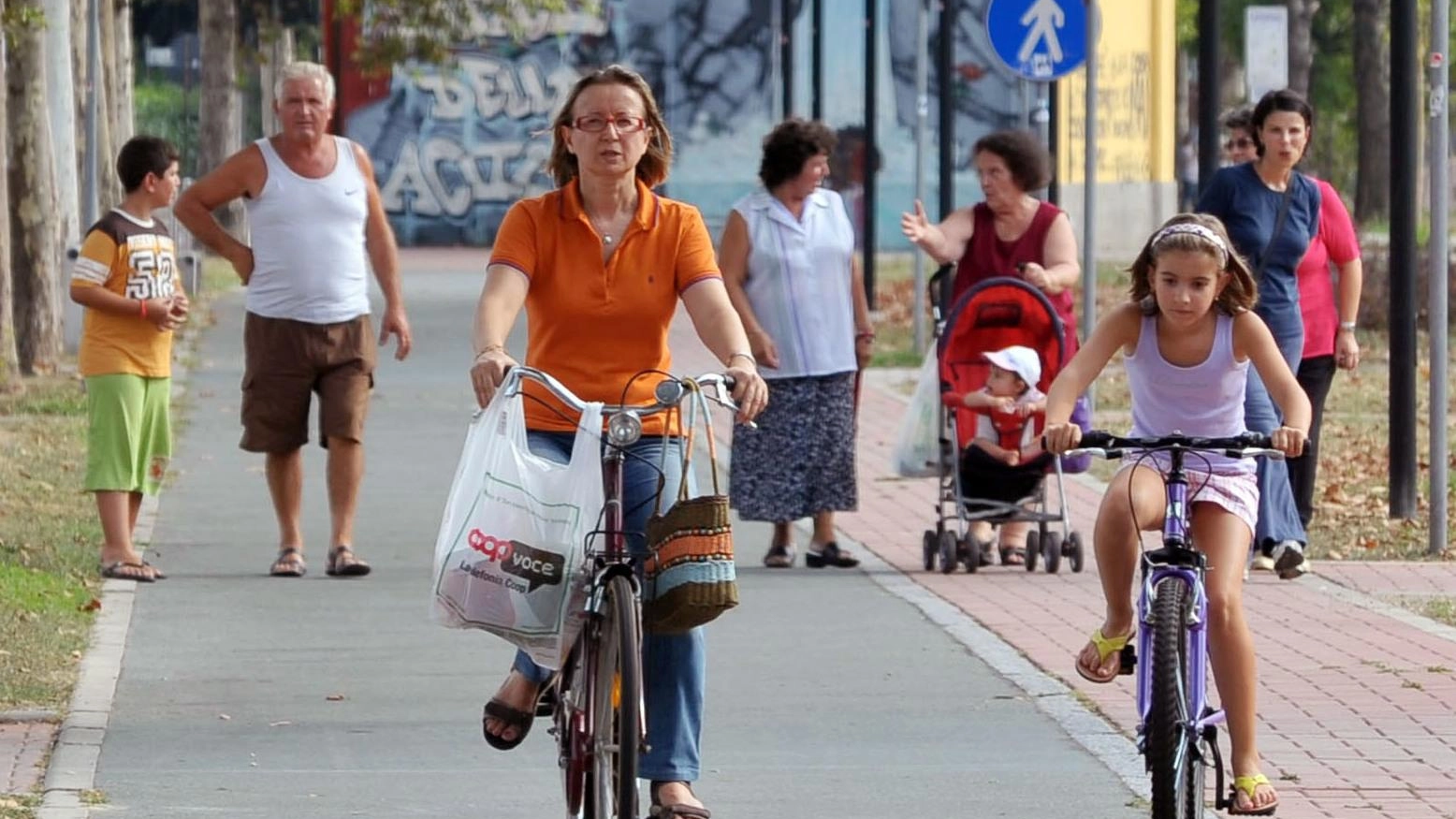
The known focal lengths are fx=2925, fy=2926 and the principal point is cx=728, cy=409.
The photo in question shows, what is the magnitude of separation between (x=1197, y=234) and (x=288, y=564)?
5601 millimetres

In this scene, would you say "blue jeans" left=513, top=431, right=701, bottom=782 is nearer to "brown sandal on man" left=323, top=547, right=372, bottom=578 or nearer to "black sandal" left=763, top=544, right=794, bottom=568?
"brown sandal on man" left=323, top=547, right=372, bottom=578

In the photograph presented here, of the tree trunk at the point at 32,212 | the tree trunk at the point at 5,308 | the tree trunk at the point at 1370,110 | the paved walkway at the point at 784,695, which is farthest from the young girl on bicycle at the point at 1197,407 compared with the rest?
the tree trunk at the point at 1370,110

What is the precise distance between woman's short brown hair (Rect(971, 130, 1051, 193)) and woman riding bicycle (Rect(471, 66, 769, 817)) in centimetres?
471

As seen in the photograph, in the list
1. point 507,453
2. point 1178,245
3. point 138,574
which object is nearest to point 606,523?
point 507,453

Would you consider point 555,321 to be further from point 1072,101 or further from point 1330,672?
point 1072,101

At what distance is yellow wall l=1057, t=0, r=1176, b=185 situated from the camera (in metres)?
→ 48.1

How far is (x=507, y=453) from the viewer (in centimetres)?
618

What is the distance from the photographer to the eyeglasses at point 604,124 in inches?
254

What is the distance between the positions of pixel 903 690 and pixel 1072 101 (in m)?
38.5

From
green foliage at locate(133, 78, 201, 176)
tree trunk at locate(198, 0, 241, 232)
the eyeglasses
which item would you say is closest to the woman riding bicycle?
the eyeglasses

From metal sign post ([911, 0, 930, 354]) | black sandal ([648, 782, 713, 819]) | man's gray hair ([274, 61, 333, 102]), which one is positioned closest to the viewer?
black sandal ([648, 782, 713, 819])

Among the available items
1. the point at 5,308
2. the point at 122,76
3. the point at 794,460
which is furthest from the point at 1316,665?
the point at 122,76

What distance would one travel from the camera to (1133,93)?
158 ft

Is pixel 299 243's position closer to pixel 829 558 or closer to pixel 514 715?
pixel 829 558
